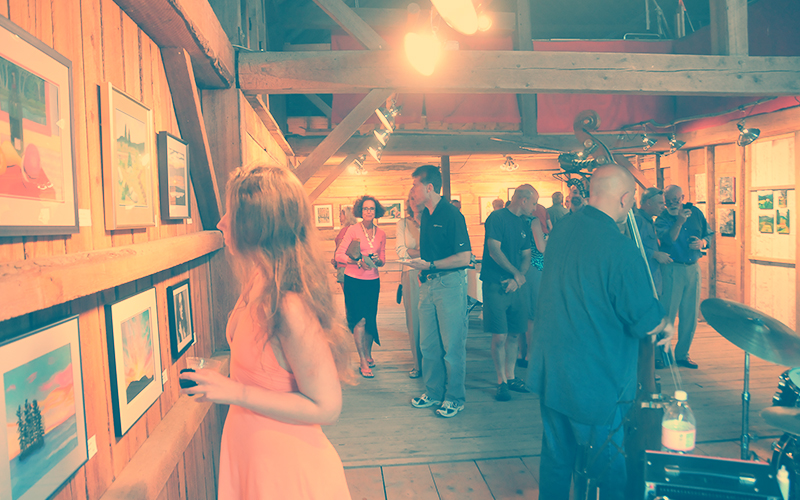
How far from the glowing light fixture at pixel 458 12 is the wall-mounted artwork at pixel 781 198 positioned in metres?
5.60

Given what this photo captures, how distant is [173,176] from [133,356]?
0.79m

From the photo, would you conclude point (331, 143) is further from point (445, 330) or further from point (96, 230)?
point (96, 230)

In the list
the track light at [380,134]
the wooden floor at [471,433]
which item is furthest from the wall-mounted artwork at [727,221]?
the track light at [380,134]

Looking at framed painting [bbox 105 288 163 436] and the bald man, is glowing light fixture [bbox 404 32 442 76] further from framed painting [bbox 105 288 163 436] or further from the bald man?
framed painting [bbox 105 288 163 436]

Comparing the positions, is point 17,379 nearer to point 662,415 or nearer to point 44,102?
point 44,102

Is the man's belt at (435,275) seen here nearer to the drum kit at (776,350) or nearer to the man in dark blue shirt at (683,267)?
the drum kit at (776,350)

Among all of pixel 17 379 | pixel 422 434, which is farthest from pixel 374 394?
pixel 17 379

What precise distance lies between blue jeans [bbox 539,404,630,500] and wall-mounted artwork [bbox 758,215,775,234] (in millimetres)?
5358

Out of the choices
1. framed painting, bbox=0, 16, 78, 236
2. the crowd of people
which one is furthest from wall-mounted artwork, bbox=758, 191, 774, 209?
framed painting, bbox=0, 16, 78, 236

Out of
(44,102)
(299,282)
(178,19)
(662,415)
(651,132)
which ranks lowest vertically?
(662,415)

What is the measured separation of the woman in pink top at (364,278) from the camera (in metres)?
4.32

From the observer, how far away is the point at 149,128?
179 cm

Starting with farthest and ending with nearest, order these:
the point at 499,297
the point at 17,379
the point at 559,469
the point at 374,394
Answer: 1. the point at 374,394
2. the point at 499,297
3. the point at 559,469
4. the point at 17,379

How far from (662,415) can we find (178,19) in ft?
8.47
